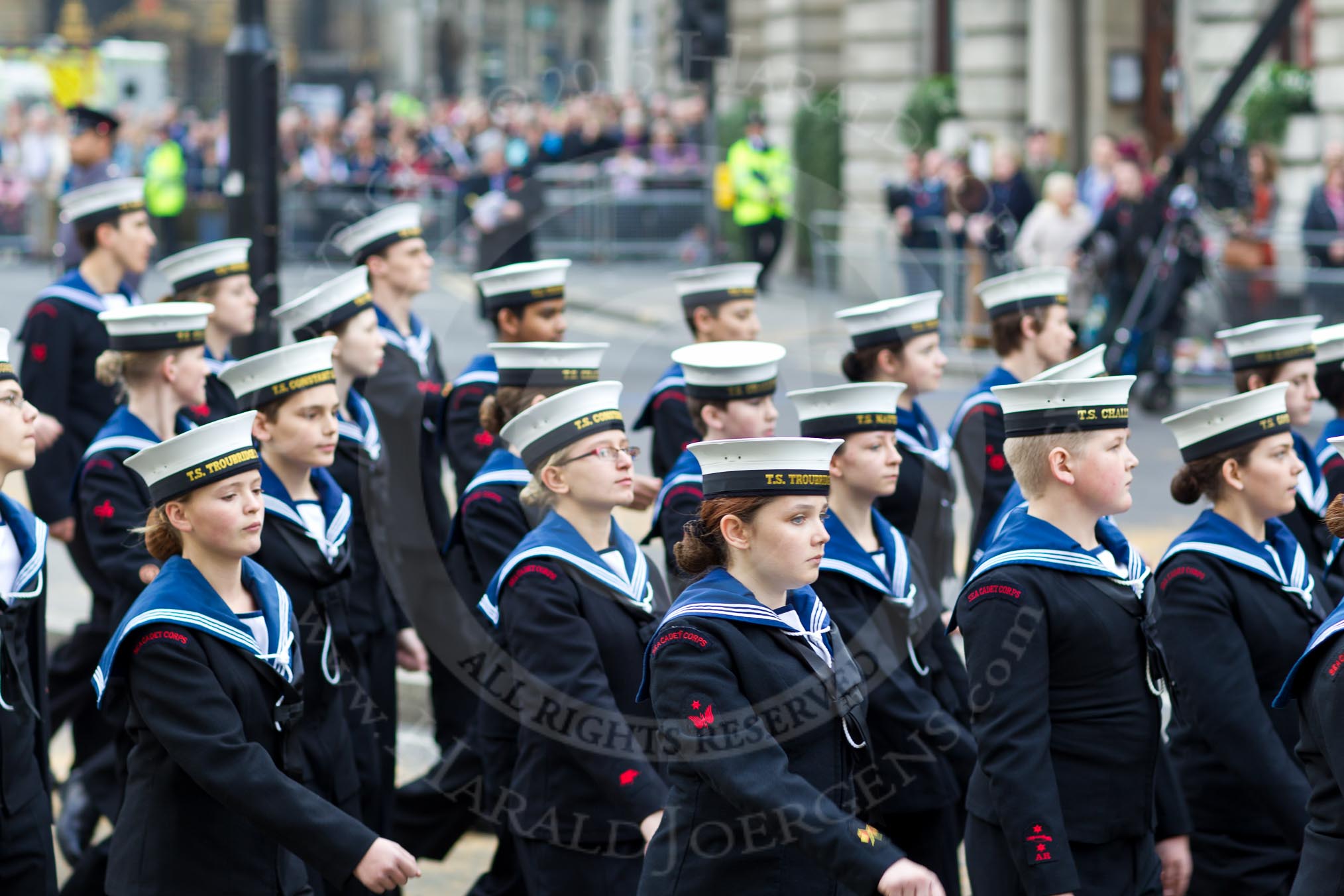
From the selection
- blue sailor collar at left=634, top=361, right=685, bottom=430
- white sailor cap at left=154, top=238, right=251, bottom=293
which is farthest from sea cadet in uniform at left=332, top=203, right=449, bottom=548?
blue sailor collar at left=634, top=361, right=685, bottom=430

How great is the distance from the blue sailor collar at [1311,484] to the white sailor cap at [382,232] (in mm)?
3339

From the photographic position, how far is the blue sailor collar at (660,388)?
6.89 metres

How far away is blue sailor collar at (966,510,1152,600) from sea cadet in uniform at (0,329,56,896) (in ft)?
7.61

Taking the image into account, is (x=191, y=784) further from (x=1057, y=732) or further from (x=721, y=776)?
(x=1057, y=732)

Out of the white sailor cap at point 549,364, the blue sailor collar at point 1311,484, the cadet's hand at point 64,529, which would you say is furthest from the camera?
the cadet's hand at point 64,529

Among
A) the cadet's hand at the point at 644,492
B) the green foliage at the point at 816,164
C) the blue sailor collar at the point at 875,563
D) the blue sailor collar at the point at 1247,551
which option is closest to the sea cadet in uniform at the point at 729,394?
the cadet's hand at the point at 644,492

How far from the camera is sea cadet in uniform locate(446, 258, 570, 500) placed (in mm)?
6926

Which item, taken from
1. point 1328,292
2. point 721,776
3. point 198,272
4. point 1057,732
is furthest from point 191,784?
point 1328,292

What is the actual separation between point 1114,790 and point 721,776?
3.29 ft

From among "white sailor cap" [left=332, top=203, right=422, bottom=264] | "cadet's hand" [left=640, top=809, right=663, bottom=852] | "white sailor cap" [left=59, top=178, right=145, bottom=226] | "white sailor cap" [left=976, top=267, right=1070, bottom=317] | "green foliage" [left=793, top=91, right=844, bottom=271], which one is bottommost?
"cadet's hand" [left=640, top=809, right=663, bottom=852]

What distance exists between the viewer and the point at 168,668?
436 cm

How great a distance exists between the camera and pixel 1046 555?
4.47 metres

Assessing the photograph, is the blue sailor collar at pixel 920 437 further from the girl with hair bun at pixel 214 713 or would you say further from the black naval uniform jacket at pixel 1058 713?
the girl with hair bun at pixel 214 713

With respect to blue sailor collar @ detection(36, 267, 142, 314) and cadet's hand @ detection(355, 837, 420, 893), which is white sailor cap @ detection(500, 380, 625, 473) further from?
blue sailor collar @ detection(36, 267, 142, 314)
